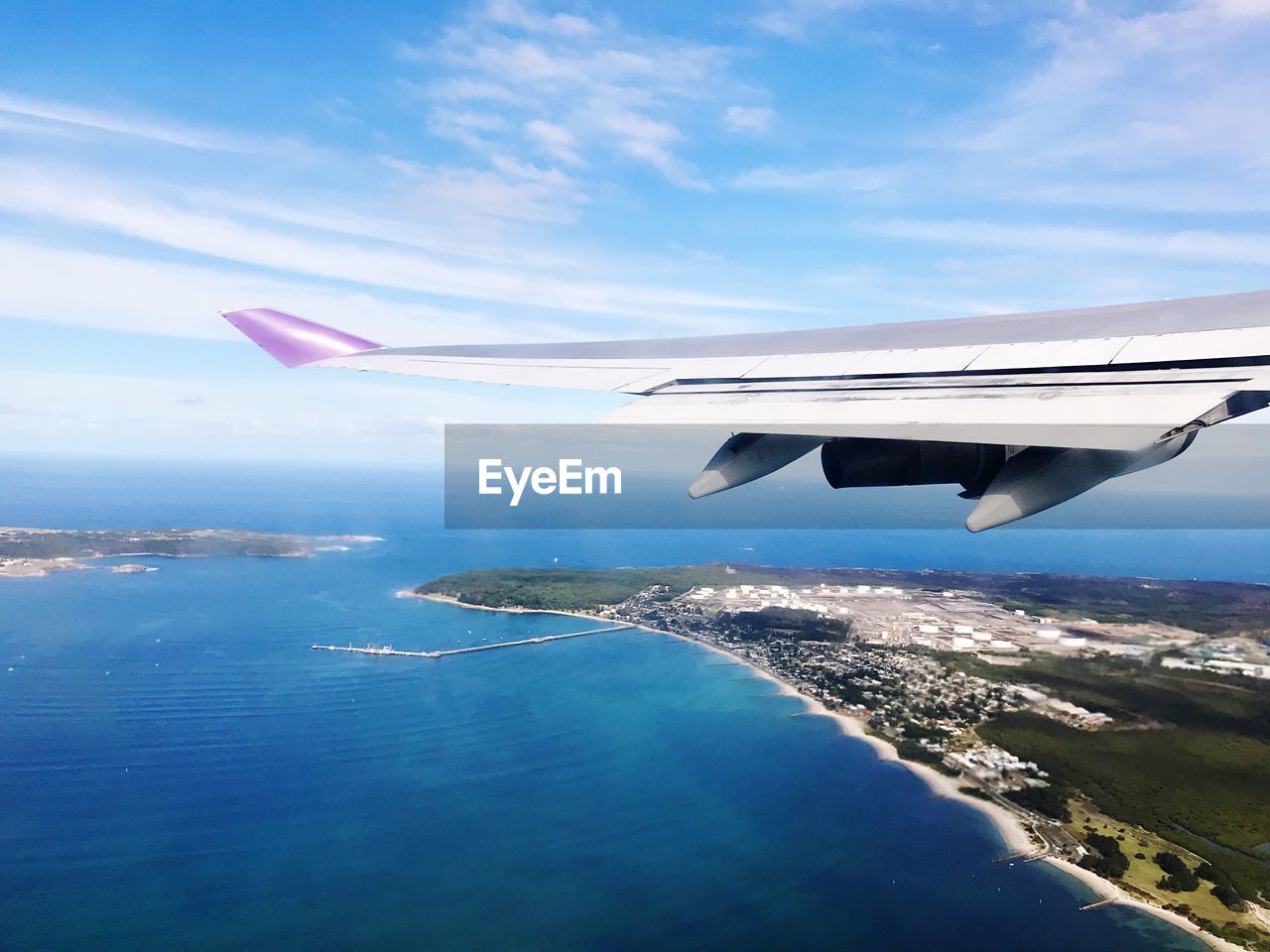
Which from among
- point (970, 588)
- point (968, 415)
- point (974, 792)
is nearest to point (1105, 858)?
point (974, 792)

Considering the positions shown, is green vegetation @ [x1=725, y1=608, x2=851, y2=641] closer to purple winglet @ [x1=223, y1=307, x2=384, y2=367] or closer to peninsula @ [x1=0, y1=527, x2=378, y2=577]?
purple winglet @ [x1=223, y1=307, x2=384, y2=367]

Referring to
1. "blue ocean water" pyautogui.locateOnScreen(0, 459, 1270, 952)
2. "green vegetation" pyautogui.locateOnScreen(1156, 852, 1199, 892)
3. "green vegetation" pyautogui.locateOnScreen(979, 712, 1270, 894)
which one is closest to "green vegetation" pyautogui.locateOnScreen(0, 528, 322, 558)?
"blue ocean water" pyautogui.locateOnScreen(0, 459, 1270, 952)

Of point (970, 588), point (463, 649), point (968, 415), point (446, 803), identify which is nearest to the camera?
point (968, 415)

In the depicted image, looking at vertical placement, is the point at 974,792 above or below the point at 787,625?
below

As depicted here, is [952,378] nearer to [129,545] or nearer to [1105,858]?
[1105,858]

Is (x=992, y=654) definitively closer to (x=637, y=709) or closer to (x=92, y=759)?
(x=637, y=709)

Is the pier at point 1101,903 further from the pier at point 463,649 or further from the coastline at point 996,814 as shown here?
the pier at point 463,649

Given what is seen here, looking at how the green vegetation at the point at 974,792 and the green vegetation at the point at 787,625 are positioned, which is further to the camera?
the green vegetation at the point at 787,625

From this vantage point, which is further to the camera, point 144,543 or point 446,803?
point 144,543

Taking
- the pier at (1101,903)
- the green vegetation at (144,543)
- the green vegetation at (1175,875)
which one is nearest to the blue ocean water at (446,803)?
the pier at (1101,903)
